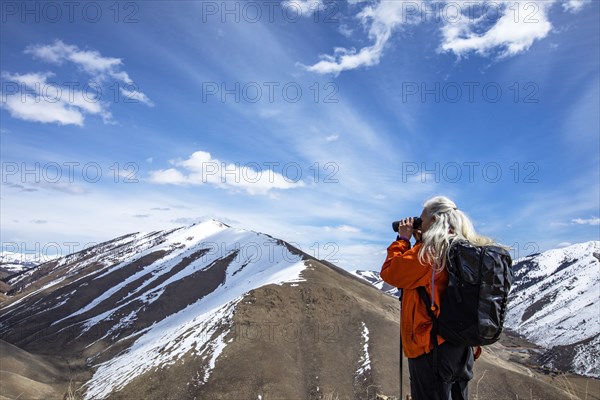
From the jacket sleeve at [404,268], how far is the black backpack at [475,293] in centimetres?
30

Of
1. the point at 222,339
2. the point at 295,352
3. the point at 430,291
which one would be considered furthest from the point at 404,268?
the point at 222,339

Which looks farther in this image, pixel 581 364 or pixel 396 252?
pixel 581 364

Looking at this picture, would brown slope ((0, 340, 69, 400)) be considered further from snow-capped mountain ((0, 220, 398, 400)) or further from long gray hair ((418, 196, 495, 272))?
long gray hair ((418, 196, 495, 272))

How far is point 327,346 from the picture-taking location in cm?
7512

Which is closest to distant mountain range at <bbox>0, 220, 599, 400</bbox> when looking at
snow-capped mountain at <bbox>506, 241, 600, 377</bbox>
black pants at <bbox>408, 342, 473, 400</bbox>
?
snow-capped mountain at <bbox>506, 241, 600, 377</bbox>

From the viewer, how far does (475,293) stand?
401cm

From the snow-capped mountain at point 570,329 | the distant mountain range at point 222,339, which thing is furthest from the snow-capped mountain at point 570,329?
the distant mountain range at point 222,339

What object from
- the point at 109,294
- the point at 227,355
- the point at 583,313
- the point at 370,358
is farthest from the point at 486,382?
the point at 583,313

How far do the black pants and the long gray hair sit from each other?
0.95 metres

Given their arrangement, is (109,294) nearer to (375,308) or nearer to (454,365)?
(375,308)

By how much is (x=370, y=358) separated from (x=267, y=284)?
34991 mm

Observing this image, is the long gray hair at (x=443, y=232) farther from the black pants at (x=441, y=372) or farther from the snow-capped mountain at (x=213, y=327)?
the snow-capped mountain at (x=213, y=327)

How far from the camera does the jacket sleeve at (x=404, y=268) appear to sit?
4.34 metres

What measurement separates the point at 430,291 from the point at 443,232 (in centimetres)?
67
